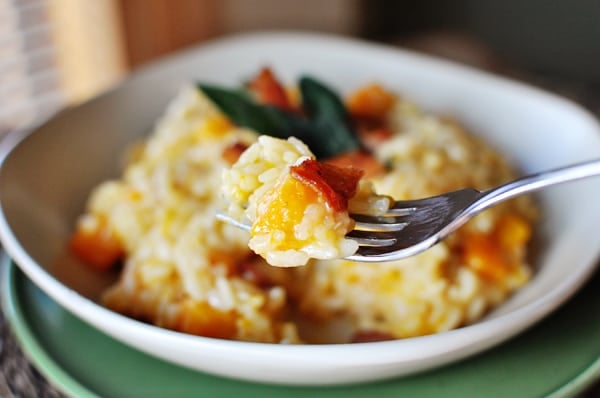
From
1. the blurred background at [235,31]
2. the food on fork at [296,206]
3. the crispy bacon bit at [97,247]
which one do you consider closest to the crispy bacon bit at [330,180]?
the food on fork at [296,206]

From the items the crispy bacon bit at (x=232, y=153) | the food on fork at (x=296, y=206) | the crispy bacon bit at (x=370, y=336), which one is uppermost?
the food on fork at (x=296, y=206)

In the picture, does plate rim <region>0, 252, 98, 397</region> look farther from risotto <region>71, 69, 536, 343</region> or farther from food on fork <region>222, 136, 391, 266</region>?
food on fork <region>222, 136, 391, 266</region>

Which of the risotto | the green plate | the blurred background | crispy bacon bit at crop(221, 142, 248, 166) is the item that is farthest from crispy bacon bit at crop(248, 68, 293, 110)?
the blurred background

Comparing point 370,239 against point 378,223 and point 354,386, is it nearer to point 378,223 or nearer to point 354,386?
point 378,223

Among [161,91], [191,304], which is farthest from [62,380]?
[161,91]

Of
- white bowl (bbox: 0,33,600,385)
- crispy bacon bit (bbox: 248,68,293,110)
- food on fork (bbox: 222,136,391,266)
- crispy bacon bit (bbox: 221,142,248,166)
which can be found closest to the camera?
food on fork (bbox: 222,136,391,266)

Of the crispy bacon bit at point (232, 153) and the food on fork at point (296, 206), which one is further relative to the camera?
the crispy bacon bit at point (232, 153)

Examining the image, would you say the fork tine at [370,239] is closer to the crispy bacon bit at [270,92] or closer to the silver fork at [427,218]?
the silver fork at [427,218]
